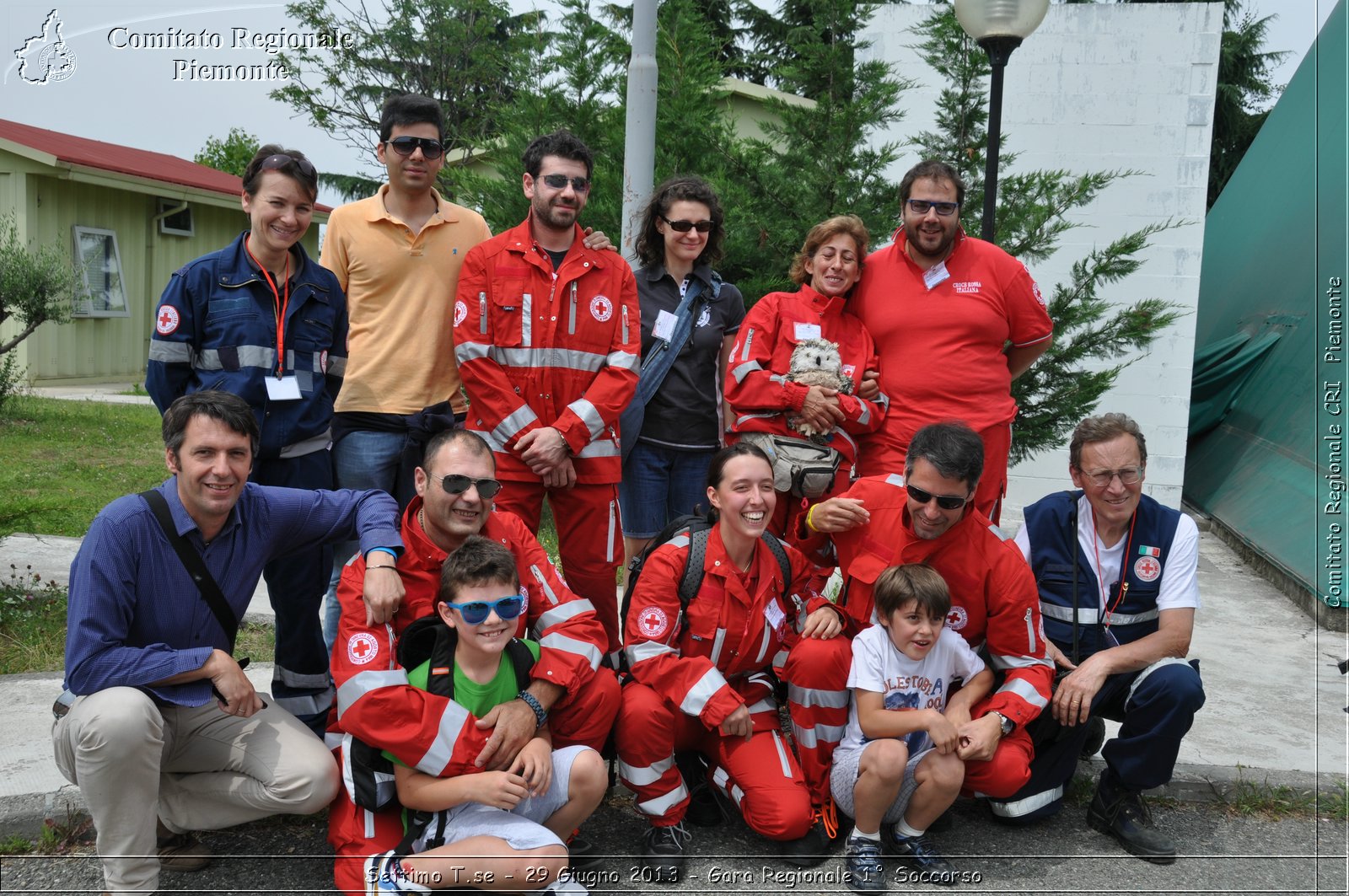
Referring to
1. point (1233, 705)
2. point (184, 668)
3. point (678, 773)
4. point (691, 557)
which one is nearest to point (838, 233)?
point (691, 557)

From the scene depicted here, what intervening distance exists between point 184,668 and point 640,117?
4.12 m

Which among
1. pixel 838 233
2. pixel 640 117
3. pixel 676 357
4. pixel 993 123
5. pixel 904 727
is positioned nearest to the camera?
pixel 904 727

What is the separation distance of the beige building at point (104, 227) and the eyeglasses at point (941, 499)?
14669 mm

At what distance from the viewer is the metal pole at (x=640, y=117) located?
599 cm

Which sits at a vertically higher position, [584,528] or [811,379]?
[811,379]

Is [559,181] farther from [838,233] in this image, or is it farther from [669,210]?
[838,233]

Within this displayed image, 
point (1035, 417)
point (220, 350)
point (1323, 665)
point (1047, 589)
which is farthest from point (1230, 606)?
point (220, 350)

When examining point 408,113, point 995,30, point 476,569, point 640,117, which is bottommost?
point 476,569

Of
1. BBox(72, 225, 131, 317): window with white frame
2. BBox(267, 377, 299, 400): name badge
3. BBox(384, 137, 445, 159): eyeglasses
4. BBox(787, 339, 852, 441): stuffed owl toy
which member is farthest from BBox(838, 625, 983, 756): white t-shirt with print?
BBox(72, 225, 131, 317): window with white frame

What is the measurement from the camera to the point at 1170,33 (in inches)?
378

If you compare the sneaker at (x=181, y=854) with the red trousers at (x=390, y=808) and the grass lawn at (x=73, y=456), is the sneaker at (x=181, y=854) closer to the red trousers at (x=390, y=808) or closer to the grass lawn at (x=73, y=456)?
the red trousers at (x=390, y=808)

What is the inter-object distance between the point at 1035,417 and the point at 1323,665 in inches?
98.4

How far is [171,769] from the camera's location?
3.40 metres

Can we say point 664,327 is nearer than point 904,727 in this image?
No
